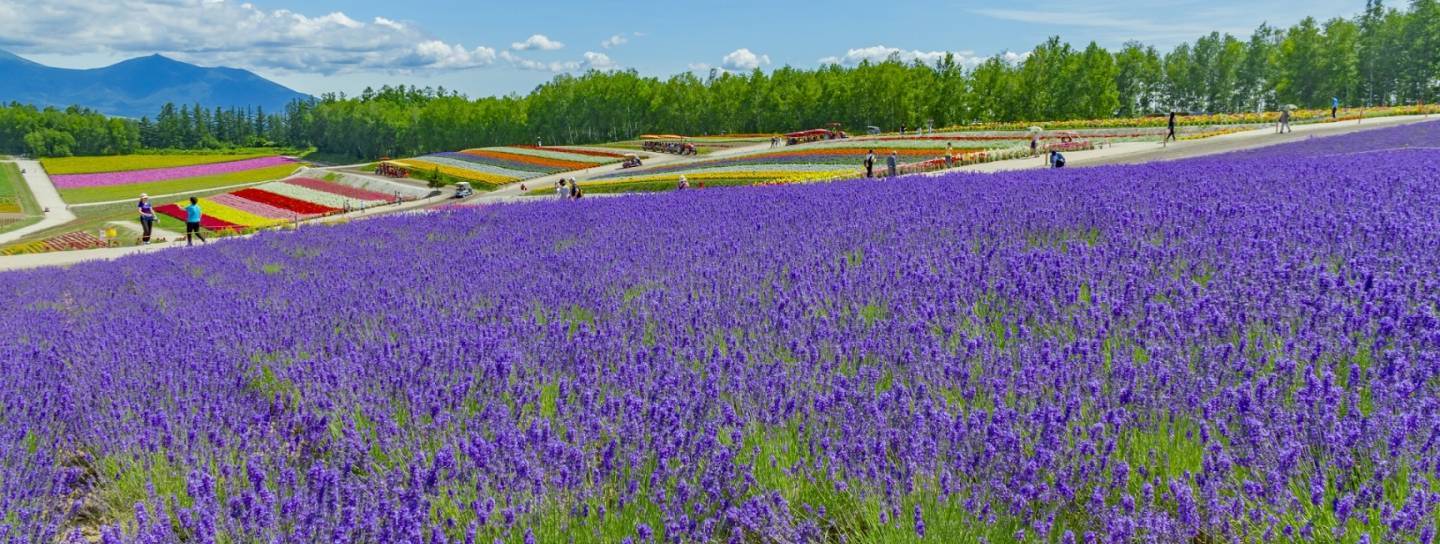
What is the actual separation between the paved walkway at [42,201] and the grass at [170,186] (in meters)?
1.06

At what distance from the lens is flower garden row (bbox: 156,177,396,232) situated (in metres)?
40.2

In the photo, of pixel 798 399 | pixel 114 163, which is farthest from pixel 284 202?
pixel 114 163

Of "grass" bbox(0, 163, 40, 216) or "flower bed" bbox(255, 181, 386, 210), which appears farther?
"grass" bbox(0, 163, 40, 216)

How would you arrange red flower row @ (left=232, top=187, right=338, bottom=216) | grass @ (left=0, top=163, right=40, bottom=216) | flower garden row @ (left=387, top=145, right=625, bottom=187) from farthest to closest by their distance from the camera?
grass @ (left=0, top=163, right=40, bottom=216), flower garden row @ (left=387, top=145, right=625, bottom=187), red flower row @ (left=232, top=187, right=338, bottom=216)

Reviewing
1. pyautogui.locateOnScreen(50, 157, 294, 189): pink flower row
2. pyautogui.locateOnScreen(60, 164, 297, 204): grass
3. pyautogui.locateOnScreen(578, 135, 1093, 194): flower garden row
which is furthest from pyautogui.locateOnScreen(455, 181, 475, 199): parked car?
pyautogui.locateOnScreen(50, 157, 294, 189): pink flower row

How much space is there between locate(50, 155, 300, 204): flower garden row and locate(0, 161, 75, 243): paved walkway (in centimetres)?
85

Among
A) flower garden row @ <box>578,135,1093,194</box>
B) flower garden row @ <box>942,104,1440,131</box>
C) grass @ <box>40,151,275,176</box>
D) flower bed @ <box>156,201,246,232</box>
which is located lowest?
flower bed @ <box>156,201,246,232</box>

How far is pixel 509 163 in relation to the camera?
5794 centimetres

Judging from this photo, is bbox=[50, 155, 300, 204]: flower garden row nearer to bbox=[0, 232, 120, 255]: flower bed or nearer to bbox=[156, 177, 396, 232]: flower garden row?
bbox=[156, 177, 396, 232]: flower garden row

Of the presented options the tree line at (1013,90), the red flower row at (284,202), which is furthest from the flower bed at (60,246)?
the tree line at (1013,90)

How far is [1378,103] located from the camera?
69.7 meters

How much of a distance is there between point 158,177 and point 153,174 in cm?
252

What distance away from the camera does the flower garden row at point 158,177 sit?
214 feet

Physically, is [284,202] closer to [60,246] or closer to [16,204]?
[16,204]
